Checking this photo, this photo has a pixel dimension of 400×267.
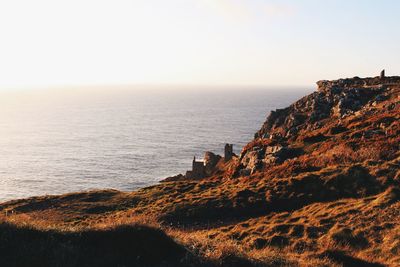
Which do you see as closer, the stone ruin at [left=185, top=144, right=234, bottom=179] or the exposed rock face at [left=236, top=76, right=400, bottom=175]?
the exposed rock face at [left=236, top=76, right=400, bottom=175]

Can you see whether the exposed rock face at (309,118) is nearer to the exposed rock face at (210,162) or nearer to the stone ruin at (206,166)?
the stone ruin at (206,166)

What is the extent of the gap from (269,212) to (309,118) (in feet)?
133

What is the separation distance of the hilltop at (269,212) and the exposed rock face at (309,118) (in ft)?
1.01

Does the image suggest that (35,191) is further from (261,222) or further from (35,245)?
(35,245)

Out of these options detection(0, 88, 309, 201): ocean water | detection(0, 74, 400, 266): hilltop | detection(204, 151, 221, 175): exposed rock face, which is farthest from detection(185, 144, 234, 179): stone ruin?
detection(0, 88, 309, 201): ocean water

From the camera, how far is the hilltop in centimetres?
1159

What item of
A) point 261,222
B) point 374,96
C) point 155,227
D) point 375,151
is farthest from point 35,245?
point 374,96

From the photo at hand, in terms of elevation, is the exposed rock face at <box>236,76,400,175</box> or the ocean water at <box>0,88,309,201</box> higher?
the exposed rock face at <box>236,76,400,175</box>

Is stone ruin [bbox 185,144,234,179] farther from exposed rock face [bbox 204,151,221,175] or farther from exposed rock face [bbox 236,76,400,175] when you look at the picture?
exposed rock face [bbox 236,76,400,175]

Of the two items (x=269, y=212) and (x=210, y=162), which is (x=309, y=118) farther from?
(x=269, y=212)

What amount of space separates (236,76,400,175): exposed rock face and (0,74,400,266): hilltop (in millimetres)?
307

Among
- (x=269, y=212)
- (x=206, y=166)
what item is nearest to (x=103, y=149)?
(x=206, y=166)

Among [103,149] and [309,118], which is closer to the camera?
[309,118]

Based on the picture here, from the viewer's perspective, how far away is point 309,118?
217 ft
